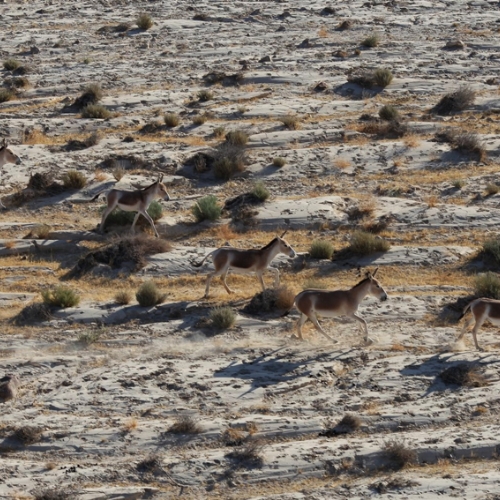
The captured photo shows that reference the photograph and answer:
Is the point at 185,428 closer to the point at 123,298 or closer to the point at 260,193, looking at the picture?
Answer: the point at 123,298

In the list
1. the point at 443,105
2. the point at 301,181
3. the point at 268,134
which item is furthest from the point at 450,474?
the point at 443,105

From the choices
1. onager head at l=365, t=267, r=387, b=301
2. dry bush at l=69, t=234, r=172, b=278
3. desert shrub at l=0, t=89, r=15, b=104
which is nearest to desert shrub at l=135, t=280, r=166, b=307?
dry bush at l=69, t=234, r=172, b=278

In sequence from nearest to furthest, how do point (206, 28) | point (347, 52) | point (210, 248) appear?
point (210, 248), point (347, 52), point (206, 28)

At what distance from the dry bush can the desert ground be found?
68mm

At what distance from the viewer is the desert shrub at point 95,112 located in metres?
36.3

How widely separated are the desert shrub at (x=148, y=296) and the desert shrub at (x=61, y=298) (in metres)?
1.38

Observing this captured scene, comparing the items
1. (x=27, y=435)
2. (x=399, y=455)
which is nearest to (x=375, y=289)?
(x=399, y=455)

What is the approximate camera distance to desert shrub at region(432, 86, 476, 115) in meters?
36.7

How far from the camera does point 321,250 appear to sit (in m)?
26.2

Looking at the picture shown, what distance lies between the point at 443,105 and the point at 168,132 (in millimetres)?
9391

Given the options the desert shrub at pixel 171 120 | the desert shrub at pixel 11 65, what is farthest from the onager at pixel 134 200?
the desert shrub at pixel 11 65

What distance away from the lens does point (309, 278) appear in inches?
997

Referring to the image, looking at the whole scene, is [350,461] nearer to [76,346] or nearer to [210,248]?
[76,346]

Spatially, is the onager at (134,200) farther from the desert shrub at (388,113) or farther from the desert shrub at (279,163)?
the desert shrub at (388,113)
